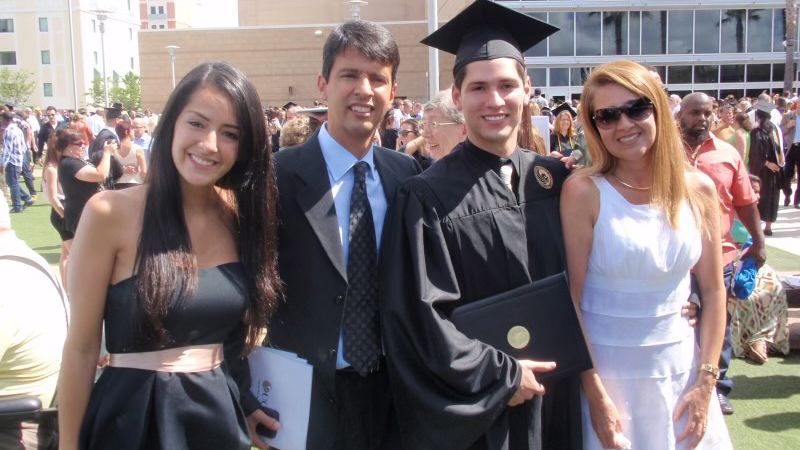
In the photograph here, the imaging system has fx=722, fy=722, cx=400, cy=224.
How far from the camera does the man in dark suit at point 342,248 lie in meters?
2.37

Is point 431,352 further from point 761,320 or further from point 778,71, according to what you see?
point 778,71

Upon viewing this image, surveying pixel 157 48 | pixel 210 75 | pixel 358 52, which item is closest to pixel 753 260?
pixel 358 52

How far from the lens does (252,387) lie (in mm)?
2479

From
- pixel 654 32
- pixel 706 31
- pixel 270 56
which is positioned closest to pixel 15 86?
pixel 270 56

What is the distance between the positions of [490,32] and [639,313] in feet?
3.60

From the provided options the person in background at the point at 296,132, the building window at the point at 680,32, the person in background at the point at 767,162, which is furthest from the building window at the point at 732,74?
the person in background at the point at 296,132

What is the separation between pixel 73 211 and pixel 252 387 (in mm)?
5773

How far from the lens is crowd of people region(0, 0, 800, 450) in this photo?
6.91 feet

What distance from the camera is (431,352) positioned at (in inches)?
86.0

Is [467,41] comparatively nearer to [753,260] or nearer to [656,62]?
[753,260]

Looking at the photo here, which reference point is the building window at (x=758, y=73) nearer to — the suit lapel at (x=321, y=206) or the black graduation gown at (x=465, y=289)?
the black graduation gown at (x=465, y=289)

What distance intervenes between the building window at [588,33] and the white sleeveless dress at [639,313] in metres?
26.8

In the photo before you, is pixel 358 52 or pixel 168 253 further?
pixel 358 52

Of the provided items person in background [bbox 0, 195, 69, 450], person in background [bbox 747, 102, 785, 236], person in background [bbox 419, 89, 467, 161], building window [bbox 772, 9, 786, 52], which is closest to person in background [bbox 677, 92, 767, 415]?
person in background [bbox 419, 89, 467, 161]
